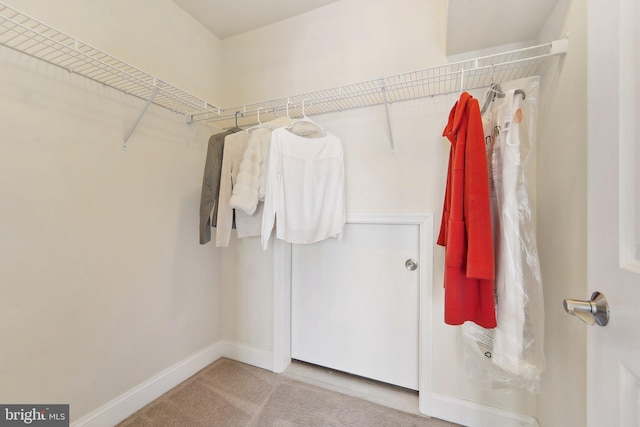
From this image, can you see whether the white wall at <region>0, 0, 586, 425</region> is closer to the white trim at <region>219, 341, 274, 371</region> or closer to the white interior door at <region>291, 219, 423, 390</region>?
the white trim at <region>219, 341, 274, 371</region>

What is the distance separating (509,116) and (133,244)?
2081mm

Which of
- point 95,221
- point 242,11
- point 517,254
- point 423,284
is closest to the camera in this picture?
point 517,254

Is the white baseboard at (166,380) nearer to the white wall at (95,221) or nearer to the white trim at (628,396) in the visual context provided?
the white wall at (95,221)

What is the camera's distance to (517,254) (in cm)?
99

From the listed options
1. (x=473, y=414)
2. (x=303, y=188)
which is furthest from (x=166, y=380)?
(x=473, y=414)

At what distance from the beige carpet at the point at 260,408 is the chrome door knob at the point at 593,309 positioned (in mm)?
1322

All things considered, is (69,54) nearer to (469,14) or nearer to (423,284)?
(469,14)

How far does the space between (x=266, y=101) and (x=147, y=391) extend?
6.47 feet

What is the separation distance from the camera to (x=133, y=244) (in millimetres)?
1548

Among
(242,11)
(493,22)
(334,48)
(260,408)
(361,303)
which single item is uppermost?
(242,11)

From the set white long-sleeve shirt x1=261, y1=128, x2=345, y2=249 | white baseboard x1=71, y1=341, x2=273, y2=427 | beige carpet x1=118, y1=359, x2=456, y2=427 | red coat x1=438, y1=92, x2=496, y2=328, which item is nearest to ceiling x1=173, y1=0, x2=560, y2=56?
red coat x1=438, y1=92, x2=496, y2=328

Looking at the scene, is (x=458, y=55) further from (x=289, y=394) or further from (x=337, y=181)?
(x=289, y=394)

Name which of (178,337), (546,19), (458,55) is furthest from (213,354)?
(546,19)

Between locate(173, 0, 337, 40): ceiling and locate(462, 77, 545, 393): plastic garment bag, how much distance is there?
151 centimetres
